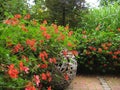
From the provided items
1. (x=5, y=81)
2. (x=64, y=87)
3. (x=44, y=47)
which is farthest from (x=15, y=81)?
(x=64, y=87)

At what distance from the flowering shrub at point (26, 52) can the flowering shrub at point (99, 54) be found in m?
1.95

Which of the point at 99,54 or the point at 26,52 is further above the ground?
the point at 26,52

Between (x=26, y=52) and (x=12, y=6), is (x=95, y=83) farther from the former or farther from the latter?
(x=12, y=6)

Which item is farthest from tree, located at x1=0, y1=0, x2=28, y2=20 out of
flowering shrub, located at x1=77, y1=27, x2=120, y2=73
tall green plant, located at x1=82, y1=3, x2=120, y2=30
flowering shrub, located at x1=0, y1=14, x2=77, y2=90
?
flowering shrub, located at x1=0, y1=14, x2=77, y2=90

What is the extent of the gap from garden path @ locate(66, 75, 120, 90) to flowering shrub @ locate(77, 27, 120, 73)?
0.77ft

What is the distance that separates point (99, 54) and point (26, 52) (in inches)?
135

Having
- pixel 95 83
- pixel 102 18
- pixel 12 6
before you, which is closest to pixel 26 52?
pixel 95 83

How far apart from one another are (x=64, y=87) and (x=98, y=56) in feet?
6.17

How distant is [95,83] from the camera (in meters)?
6.84

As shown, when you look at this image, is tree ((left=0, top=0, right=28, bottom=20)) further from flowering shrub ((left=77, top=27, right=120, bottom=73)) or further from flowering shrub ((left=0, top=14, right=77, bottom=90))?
flowering shrub ((left=0, top=14, right=77, bottom=90))

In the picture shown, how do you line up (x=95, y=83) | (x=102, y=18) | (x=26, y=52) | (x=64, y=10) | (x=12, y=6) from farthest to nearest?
(x=64, y=10), (x=102, y=18), (x=12, y=6), (x=95, y=83), (x=26, y=52)

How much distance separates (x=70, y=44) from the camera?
5262 mm

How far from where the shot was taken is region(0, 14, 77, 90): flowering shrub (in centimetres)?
345

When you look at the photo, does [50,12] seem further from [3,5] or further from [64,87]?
[64,87]
